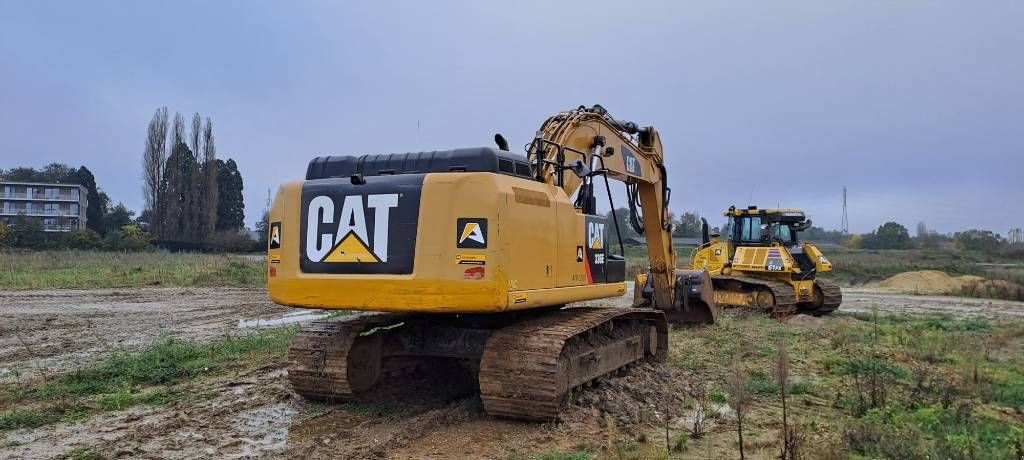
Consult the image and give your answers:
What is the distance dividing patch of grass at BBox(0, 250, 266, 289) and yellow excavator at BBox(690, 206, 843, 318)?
15.6 m

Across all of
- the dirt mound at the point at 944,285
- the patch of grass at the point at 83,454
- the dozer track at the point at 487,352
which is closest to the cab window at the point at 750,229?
the dozer track at the point at 487,352

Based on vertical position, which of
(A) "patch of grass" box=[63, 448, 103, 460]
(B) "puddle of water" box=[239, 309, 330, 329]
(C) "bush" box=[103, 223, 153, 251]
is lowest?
(A) "patch of grass" box=[63, 448, 103, 460]

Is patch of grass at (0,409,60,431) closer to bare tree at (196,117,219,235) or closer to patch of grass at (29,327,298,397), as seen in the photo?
patch of grass at (29,327,298,397)

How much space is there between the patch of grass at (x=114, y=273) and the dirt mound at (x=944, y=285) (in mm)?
26397

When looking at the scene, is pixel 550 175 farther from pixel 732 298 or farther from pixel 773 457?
pixel 732 298

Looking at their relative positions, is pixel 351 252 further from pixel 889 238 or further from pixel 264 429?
pixel 889 238

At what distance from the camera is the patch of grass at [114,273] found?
919 inches

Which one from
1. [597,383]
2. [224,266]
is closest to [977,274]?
[224,266]

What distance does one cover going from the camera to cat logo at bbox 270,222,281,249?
6594mm

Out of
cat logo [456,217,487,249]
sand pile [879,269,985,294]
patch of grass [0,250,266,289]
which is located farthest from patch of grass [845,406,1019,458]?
sand pile [879,269,985,294]

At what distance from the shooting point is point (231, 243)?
48.0m

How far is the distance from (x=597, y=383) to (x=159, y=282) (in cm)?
2095

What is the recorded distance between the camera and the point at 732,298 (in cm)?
1680

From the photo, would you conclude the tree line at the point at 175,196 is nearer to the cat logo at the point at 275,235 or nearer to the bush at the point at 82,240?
the bush at the point at 82,240
